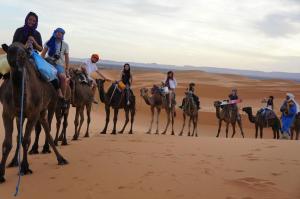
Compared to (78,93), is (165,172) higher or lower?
lower

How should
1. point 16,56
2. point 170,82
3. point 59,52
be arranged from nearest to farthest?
point 16,56
point 59,52
point 170,82

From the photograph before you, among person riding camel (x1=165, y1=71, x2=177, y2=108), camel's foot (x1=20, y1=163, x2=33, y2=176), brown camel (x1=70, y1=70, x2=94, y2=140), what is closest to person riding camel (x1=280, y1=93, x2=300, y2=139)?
person riding camel (x1=165, y1=71, x2=177, y2=108)

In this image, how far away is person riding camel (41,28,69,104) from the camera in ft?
35.6

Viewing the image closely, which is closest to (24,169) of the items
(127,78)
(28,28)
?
(28,28)

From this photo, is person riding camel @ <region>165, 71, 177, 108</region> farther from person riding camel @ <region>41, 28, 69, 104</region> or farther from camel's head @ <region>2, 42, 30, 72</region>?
camel's head @ <region>2, 42, 30, 72</region>

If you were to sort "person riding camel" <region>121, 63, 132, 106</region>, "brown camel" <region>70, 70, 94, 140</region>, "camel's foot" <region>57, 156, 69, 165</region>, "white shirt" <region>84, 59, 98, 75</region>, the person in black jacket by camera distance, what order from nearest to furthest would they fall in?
the person in black jacket, "camel's foot" <region>57, 156, 69, 165</region>, "brown camel" <region>70, 70, 94, 140</region>, "white shirt" <region>84, 59, 98, 75</region>, "person riding camel" <region>121, 63, 132, 106</region>

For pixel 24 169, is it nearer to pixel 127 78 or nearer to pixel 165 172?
pixel 165 172

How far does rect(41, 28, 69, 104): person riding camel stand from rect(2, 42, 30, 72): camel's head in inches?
130

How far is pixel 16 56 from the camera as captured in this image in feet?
23.8

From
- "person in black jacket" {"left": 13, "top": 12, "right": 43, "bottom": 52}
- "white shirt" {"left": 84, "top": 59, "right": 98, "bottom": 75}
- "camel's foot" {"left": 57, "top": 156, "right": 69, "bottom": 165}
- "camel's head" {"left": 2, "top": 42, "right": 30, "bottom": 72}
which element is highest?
"person in black jacket" {"left": 13, "top": 12, "right": 43, "bottom": 52}

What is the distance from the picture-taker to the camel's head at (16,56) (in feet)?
23.7

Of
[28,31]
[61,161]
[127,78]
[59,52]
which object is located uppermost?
[28,31]

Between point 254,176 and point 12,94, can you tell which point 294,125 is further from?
point 12,94

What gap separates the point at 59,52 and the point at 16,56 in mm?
3988
